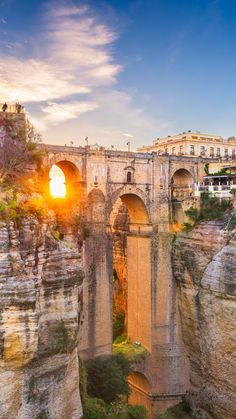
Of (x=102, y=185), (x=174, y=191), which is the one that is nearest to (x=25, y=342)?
(x=102, y=185)

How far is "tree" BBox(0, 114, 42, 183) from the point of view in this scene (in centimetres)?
1404

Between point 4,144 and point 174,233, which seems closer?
point 4,144

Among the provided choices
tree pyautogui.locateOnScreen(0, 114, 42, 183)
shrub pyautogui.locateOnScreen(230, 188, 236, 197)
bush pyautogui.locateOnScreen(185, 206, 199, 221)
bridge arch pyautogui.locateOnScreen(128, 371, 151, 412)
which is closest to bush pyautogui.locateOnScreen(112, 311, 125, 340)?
bridge arch pyautogui.locateOnScreen(128, 371, 151, 412)

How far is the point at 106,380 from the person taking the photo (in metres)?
22.3

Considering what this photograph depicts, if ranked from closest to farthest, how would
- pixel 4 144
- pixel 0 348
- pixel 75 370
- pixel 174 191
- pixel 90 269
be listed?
pixel 0 348, pixel 75 370, pixel 4 144, pixel 90 269, pixel 174 191

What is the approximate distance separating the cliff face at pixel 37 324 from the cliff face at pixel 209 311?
563 inches

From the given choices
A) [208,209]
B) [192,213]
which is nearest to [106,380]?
[192,213]

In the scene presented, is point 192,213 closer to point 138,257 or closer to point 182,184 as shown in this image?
point 182,184

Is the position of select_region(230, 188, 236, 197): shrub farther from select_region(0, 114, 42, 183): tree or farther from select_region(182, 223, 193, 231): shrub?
select_region(0, 114, 42, 183): tree

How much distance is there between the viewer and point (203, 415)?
26.1 m

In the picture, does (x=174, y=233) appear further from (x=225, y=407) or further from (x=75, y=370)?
(x=75, y=370)

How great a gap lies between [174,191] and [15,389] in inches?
845

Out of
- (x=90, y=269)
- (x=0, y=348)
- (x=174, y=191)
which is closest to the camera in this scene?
(x=0, y=348)

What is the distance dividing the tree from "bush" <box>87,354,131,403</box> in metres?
12.4
